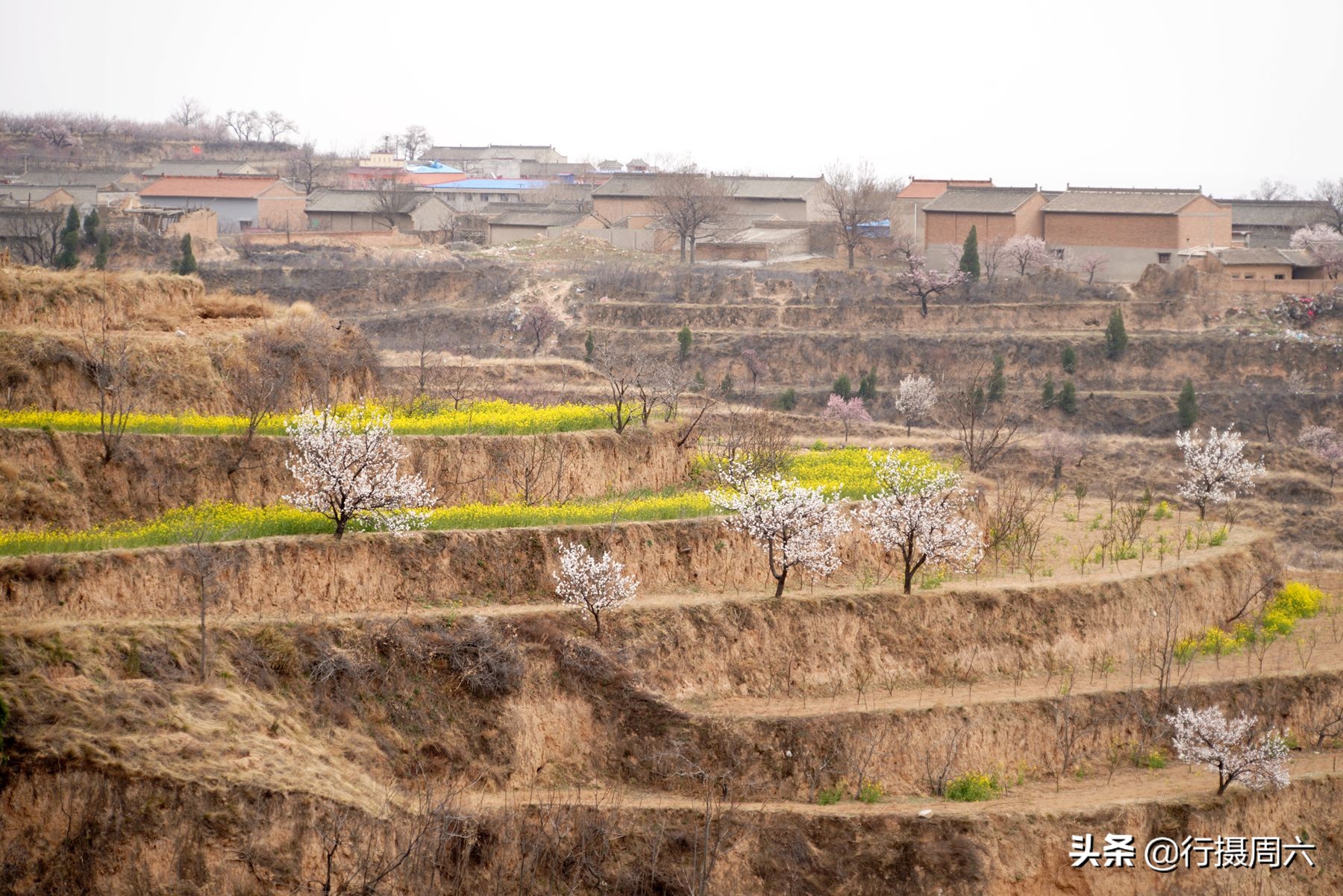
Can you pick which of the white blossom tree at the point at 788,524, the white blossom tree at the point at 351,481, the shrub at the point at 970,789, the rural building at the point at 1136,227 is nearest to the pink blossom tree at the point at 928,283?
the rural building at the point at 1136,227

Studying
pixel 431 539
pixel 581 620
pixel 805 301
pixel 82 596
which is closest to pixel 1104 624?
pixel 581 620

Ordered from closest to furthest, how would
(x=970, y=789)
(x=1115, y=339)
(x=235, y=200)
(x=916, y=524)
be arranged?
1. (x=970, y=789)
2. (x=916, y=524)
3. (x=1115, y=339)
4. (x=235, y=200)

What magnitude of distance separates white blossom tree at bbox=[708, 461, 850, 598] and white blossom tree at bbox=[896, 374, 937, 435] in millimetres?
28823

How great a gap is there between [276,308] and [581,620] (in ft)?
53.7

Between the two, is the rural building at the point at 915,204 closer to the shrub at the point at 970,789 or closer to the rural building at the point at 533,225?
the rural building at the point at 533,225

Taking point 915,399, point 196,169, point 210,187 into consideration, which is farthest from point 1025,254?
point 196,169

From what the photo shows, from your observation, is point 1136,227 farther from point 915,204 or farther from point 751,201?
point 751,201

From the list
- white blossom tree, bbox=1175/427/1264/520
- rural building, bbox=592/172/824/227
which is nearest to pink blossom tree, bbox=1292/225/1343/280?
rural building, bbox=592/172/824/227

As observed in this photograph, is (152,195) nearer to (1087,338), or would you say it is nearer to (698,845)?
(1087,338)

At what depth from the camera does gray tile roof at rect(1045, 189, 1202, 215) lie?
7356 cm

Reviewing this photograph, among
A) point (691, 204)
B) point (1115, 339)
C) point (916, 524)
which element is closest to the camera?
point (916, 524)

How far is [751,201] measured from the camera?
8600 centimetres

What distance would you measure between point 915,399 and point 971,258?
1518cm

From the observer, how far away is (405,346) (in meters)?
61.2
